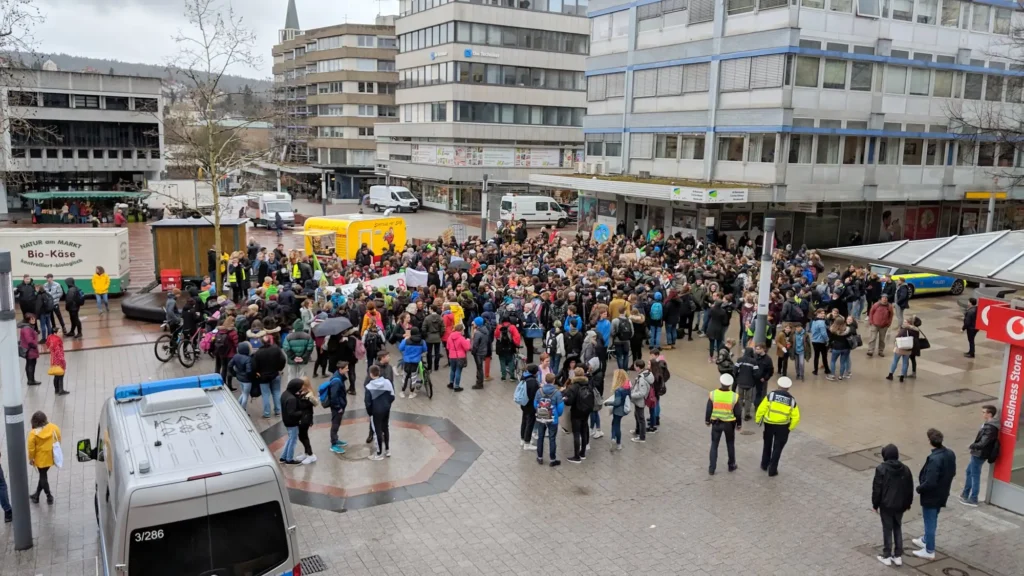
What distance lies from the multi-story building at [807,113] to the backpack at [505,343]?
58.9 ft

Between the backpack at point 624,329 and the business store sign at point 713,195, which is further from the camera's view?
the business store sign at point 713,195

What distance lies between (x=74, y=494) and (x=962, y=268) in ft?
44.0

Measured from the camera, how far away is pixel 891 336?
71.1ft

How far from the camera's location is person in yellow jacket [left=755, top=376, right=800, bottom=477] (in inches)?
452

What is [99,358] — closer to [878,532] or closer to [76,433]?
[76,433]

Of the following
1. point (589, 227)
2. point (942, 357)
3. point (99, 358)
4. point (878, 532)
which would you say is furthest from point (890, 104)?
point (99, 358)

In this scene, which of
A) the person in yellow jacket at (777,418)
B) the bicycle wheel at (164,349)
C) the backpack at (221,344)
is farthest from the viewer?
the bicycle wheel at (164,349)

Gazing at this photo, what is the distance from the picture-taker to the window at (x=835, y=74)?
3262 cm

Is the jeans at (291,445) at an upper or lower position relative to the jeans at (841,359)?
lower

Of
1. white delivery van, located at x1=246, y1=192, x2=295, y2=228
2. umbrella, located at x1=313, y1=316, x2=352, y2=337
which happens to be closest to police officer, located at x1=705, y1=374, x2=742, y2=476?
umbrella, located at x1=313, y1=316, x2=352, y2=337

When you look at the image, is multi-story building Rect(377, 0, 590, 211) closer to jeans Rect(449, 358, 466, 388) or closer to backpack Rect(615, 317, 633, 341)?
backpack Rect(615, 317, 633, 341)

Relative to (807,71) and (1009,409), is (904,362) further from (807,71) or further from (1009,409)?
(807,71)

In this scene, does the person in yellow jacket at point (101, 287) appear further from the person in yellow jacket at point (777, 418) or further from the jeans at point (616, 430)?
the person in yellow jacket at point (777, 418)

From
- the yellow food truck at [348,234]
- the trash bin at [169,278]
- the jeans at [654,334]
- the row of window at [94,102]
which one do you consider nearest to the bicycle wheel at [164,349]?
the trash bin at [169,278]
